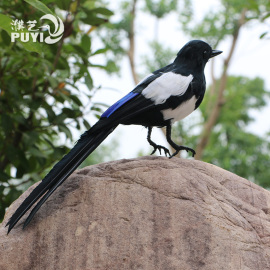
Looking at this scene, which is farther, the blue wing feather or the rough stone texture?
the blue wing feather

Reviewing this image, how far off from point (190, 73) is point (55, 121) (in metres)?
1.26

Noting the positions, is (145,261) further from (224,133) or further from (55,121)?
(224,133)

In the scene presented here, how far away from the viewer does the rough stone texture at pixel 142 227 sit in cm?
252

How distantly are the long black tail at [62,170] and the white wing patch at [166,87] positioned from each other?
34 cm

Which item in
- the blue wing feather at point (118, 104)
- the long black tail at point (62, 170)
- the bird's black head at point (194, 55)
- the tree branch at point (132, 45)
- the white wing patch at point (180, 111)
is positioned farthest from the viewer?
the tree branch at point (132, 45)

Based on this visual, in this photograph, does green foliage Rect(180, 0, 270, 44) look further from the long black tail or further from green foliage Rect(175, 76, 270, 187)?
the long black tail

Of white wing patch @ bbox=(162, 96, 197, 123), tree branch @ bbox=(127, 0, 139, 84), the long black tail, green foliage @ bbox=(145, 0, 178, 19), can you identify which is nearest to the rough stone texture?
the long black tail

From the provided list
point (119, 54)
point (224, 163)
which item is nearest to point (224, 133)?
point (224, 163)

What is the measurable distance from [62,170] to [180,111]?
0.90 metres

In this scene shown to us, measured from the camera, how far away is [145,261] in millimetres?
2494

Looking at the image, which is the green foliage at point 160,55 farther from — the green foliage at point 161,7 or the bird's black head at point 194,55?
the bird's black head at point 194,55

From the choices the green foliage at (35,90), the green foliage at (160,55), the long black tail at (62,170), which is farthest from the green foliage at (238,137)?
the long black tail at (62,170)

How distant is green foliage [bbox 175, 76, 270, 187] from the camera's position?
608 inches

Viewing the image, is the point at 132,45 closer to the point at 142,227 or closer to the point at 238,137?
the point at 238,137
